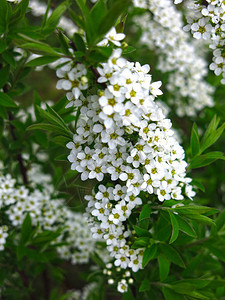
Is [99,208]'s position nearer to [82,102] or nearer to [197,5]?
[82,102]

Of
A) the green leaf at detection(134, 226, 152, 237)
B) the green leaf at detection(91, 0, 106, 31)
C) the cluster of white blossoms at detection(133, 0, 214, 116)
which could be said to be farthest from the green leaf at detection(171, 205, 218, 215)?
the cluster of white blossoms at detection(133, 0, 214, 116)

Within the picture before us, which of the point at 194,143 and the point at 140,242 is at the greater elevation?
the point at 194,143

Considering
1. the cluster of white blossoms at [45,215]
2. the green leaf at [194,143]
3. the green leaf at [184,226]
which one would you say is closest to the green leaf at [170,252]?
the green leaf at [184,226]

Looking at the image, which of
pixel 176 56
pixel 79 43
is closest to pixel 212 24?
pixel 79 43

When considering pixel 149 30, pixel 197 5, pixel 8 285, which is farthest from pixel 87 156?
pixel 149 30

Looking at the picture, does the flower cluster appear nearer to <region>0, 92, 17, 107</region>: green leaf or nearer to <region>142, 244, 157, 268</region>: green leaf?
<region>142, 244, 157, 268</region>: green leaf

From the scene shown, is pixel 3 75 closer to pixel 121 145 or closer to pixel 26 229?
pixel 121 145
